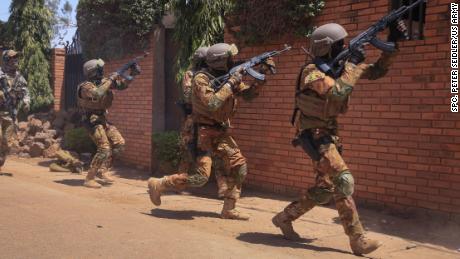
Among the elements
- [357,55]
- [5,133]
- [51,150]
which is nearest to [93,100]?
[5,133]

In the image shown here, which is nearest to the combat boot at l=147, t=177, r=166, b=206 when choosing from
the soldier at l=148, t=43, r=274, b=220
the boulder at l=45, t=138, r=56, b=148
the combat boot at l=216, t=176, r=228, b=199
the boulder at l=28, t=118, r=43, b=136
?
the soldier at l=148, t=43, r=274, b=220

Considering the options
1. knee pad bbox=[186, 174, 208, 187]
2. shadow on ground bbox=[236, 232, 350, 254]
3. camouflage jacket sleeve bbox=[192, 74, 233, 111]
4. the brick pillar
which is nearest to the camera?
shadow on ground bbox=[236, 232, 350, 254]

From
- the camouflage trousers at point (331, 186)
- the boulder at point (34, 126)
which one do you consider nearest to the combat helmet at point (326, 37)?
the camouflage trousers at point (331, 186)

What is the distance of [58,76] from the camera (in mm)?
13742

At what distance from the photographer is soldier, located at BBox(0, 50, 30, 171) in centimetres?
905

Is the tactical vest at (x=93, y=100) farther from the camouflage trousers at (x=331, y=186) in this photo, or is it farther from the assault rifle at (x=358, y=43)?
the assault rifle at (x=358, y=43)

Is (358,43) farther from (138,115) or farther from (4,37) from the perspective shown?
(4,37)

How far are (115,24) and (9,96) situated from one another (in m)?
2.31

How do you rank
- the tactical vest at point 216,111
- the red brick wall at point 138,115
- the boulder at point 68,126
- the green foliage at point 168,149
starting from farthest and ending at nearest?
the boulder at point 68,126
the red brick wall at point 138,115
the green foliage at point 168,149
the tactical vest at point 216,111

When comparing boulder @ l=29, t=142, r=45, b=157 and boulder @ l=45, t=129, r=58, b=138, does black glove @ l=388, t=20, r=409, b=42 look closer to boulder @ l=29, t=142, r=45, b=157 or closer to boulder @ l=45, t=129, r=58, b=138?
boulder @ l=29, t=142, r=45, b=157

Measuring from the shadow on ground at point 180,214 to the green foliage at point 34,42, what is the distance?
8.63m

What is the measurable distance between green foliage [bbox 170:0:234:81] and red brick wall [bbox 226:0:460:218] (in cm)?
120

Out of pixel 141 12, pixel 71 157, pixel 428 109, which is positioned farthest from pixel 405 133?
pixel 71 157

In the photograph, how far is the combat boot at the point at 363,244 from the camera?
4520mm
